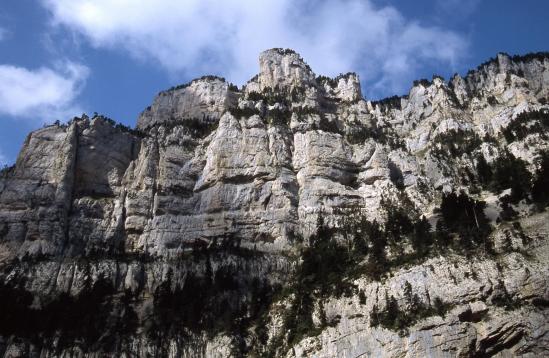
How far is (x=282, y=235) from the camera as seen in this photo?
258 ft

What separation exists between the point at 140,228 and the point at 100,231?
5572mm

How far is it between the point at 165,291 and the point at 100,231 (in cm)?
1663

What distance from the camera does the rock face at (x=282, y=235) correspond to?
186 ft

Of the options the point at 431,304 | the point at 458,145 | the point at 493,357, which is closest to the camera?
the point at 493,357

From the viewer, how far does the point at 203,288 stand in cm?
7069

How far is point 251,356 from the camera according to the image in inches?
2429

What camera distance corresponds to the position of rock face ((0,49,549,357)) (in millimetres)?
56812

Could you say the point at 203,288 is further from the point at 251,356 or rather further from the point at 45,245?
the point at 45,245

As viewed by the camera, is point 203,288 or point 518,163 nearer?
point 203,288

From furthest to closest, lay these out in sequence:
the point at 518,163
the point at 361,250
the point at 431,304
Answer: the point at 518,163
the point at 361,250
the point at 431,304

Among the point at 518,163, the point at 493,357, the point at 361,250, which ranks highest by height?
→ the point at 518,163

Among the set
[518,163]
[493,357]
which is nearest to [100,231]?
[493,357]

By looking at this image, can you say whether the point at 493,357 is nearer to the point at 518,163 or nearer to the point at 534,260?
the point at 534,260

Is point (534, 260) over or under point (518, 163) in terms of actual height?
under
